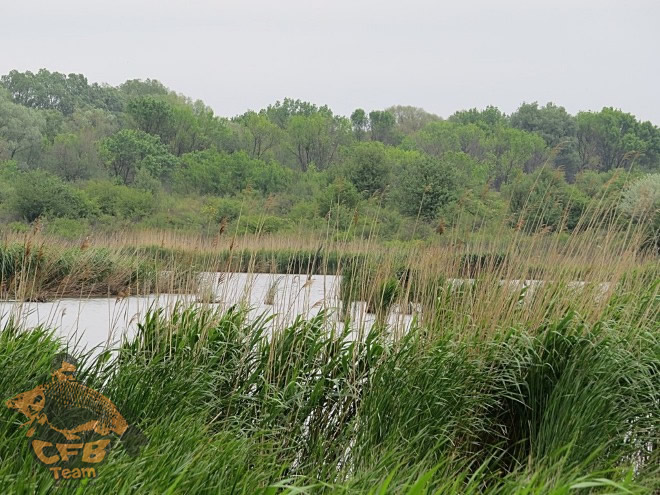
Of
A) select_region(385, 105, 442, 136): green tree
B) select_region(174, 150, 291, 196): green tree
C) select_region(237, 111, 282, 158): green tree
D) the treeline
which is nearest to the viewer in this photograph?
the treeline

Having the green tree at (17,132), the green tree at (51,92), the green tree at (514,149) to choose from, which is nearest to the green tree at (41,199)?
the green tree at (17,132)

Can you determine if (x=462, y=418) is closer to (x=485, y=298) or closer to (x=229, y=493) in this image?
(x=485, y=298)

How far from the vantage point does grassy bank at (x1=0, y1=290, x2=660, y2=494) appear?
3.00m

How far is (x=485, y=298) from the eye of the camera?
156 inches

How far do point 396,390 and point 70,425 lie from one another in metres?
1.34

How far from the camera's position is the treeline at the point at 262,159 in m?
23.3

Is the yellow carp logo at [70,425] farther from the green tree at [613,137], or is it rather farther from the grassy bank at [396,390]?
the green tree at [613,137]

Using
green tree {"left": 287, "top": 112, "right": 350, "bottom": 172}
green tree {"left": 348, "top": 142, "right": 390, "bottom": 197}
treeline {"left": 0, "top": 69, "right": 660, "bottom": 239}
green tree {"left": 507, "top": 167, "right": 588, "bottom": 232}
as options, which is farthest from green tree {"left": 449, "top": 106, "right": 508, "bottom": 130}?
green tree {"left": 507, "top": 167, "right": 588, "bottom": 232}

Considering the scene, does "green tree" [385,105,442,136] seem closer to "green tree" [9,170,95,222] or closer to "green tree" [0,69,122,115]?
"green tree" [0,69,122,115]

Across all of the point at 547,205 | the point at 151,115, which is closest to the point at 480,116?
the point at 151,115

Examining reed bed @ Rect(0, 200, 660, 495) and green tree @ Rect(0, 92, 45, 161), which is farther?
green tree @ Rect(0, 92, 45, 161)

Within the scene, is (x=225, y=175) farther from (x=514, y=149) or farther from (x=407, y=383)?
(x=407, y=383)

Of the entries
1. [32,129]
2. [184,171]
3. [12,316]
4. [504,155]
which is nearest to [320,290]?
[12,316]

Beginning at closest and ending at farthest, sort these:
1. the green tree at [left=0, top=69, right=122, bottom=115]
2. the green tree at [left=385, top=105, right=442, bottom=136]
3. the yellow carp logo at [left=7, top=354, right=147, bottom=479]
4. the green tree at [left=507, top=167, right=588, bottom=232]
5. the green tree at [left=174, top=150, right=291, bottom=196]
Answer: the yellow carp logo at [left=7, top=354, right=147, bottom=479]
the green tree at [left=507, top=167, right=588, bottom=232]
the green tree at [left=174, top=150, right=291, bottom=196]
the green tree at [left=0, top=69, right=122, bottom=115]
the green tree at [left=385, top=105, right=442, bottom=136]
